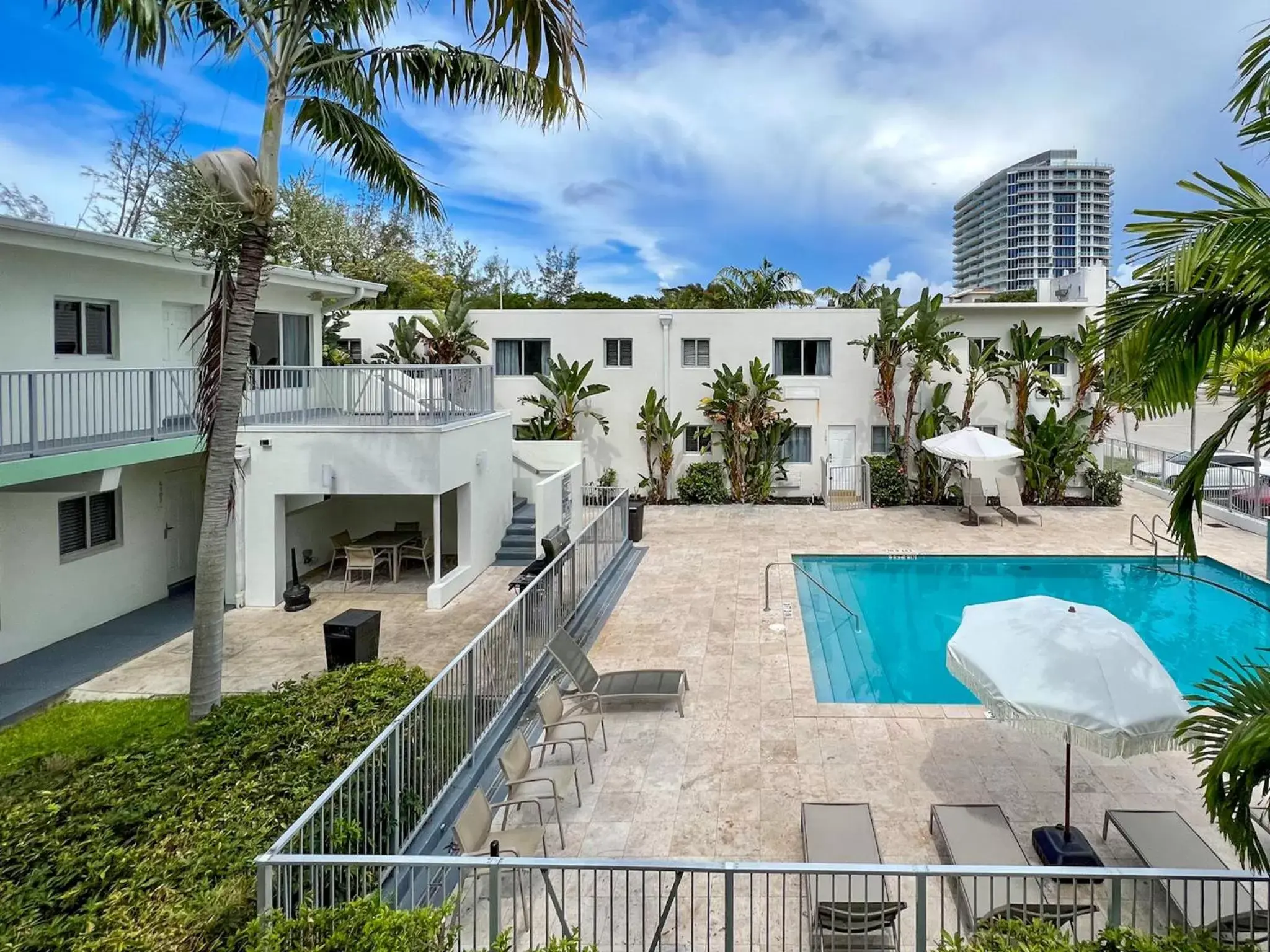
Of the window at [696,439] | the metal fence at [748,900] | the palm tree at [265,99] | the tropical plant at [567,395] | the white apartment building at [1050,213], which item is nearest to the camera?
the metal fence at [748,900]

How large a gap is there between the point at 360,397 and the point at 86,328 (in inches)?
167

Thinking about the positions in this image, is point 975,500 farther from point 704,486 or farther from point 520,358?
point 520,358

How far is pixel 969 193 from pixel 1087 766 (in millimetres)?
210210

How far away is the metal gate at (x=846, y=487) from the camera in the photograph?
80.7ft

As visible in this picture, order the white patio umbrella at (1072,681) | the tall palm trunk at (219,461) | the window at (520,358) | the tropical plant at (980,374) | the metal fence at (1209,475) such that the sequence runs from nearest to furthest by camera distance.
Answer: the white patio umbrella at (1072,681), the tall palm trunk at (219,461), the metal fence at (1209,475), the tropical plant at (980,374), the window at (520,358)

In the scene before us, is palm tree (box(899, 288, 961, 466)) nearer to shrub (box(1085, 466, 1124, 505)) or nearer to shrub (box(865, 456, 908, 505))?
shrub (box(865, 456, 908, 505))

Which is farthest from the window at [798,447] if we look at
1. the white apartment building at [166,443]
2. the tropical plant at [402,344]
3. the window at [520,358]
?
the tropical plant at [402,344]

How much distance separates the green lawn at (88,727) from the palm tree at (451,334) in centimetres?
1588

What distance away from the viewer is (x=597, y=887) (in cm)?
630

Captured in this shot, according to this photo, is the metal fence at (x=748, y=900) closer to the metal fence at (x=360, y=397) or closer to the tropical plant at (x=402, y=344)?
the metal fence at (x=360, y=397)

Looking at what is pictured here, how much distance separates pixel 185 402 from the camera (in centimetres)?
1361

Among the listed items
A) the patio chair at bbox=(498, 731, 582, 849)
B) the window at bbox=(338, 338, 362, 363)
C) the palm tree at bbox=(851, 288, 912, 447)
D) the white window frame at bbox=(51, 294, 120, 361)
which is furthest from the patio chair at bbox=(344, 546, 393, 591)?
the palm tree at bbox=(851, 288, 912, 447)

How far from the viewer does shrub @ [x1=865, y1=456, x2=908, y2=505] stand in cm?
2458

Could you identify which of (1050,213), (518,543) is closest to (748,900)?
(518,543)
